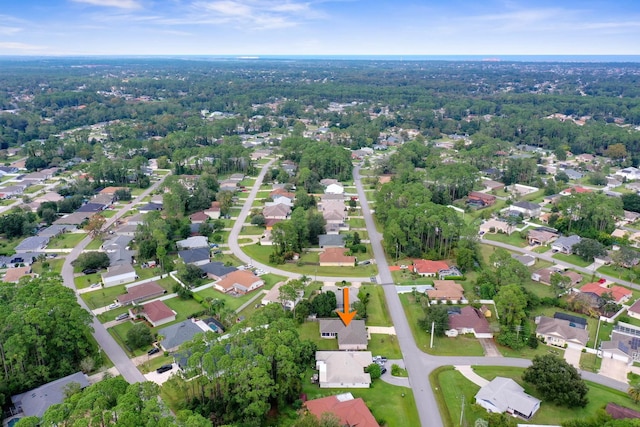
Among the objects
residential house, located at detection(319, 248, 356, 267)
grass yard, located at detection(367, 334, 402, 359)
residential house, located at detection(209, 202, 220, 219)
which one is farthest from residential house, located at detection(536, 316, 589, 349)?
residential house, located at detection(209, 202, 220, 219)

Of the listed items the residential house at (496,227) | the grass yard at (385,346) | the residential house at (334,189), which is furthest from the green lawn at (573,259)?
the residential house at (334,189)

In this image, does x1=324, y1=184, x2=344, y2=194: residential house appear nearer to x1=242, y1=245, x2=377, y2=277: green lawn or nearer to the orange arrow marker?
x1=242, y1=245, x2=377, y2=277: green lawn

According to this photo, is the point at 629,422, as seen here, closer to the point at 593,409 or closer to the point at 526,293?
the point at 593,409

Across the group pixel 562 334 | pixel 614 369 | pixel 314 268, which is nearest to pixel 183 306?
pixel 314 268

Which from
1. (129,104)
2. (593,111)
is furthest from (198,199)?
(593,111)

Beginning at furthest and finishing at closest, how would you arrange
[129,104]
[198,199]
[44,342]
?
1. [129,104]
2. [198,199]
3. [44,342]
